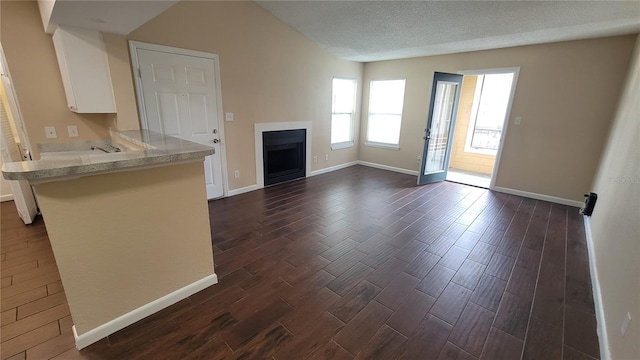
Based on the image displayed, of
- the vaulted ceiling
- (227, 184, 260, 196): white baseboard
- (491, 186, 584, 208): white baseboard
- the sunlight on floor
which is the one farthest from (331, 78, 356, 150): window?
(491, 186, 584, 208): white baseboard

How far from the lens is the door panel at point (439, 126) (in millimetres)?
4711

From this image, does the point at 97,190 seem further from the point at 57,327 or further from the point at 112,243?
the point at 57,327

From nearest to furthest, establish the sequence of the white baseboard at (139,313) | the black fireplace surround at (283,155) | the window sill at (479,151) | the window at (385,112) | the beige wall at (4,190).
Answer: the white baseboard at (139,313)
the beige wall at (4,190)
the black fireplace surround at (283,155)
the window at (385,112)
the window sill at (479,151)

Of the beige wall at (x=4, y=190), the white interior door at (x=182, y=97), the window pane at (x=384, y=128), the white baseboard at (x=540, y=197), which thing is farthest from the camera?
the window pane at (x=384, y=128)

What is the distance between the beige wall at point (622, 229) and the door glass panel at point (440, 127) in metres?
2.19

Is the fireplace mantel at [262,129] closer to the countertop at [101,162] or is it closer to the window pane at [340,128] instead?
the window pane at [340,128]

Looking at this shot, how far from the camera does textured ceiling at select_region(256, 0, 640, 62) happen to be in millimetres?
2857

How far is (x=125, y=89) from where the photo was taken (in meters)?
2.64

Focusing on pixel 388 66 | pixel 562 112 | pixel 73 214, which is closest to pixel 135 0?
pixel 73 214

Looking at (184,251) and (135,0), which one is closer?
(135,0)

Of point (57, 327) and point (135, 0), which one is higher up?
point (135, 0)

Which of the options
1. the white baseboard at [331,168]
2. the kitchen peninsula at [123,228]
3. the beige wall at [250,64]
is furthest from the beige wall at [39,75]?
the white baseboard at [331,168]

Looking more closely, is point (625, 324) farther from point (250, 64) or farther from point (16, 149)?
point (16, 149)

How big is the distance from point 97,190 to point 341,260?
1.95 metres
